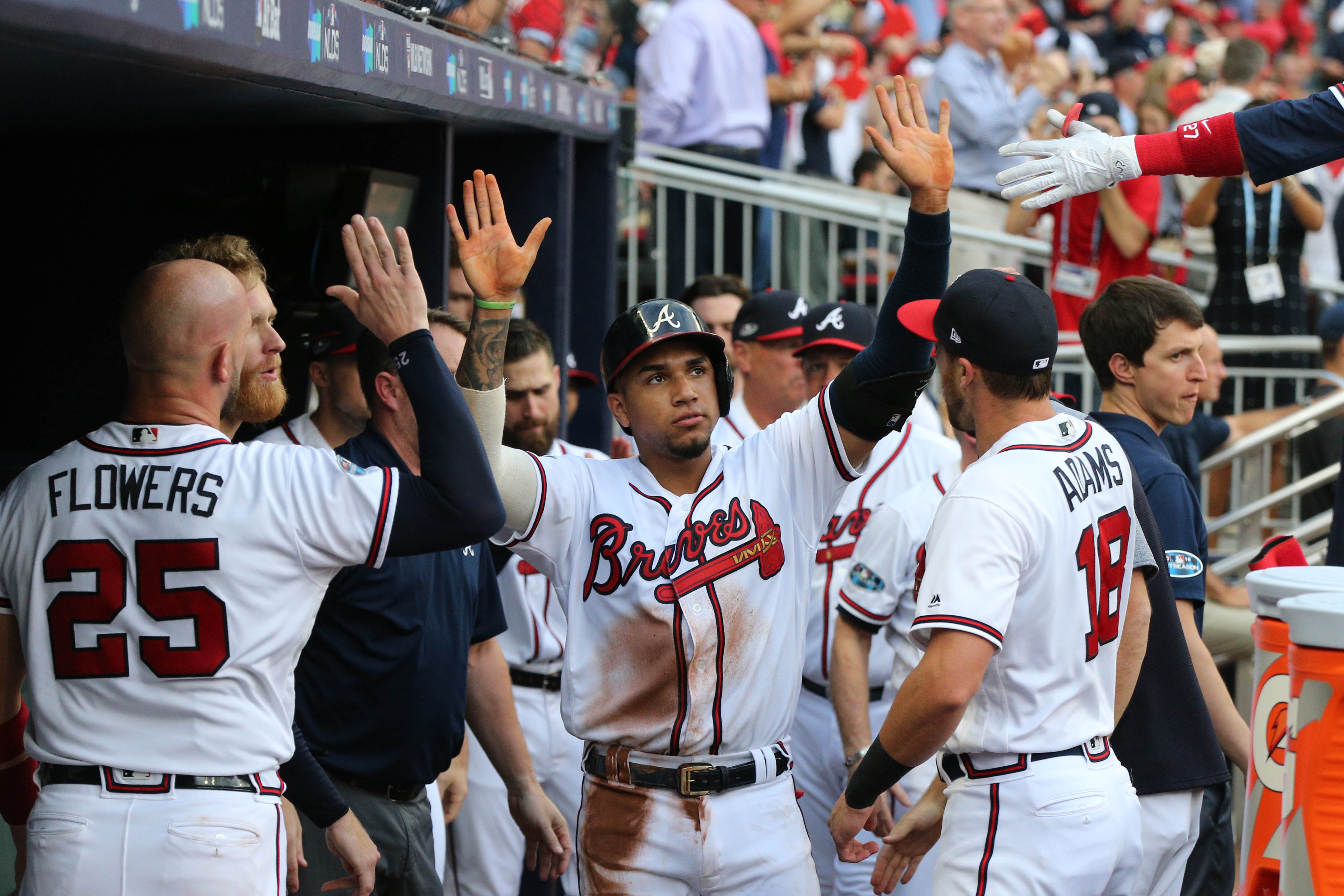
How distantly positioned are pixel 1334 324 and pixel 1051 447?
366 cm

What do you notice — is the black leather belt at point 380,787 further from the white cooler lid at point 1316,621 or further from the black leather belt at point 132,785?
the white cooler lid at point 1316,621

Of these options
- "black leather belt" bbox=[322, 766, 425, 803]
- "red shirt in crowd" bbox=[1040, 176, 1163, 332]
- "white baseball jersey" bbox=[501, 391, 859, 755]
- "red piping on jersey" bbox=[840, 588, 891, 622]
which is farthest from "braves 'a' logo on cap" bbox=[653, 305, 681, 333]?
"red shirt in crowd" bbox=[1040, 176, 1163, 332]

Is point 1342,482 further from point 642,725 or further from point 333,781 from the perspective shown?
point 333,781

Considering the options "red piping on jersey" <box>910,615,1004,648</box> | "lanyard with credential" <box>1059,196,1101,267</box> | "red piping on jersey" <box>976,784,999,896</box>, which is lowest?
"red piping on jersey" <box>976,784,999,896</box>

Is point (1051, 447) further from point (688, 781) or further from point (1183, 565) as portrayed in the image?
point (688, 781)

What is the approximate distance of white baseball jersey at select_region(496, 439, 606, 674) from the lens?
4.44m

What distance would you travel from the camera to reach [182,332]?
2459mm

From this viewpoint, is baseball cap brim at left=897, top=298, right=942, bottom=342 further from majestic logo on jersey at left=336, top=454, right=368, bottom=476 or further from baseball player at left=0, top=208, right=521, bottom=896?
majestic logo on jersey at left=336, top=454, right=368, bottom=476

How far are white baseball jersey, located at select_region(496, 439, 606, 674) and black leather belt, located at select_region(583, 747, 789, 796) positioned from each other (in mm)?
1378

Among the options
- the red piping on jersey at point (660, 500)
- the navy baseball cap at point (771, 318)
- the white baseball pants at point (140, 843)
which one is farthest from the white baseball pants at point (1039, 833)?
the navy baseball cap at point (771, 318)

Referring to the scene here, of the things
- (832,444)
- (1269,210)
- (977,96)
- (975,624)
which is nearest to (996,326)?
(832,444)

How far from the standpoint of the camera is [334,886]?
3.16m

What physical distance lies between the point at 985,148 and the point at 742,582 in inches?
242

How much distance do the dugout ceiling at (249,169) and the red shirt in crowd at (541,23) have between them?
124mm
